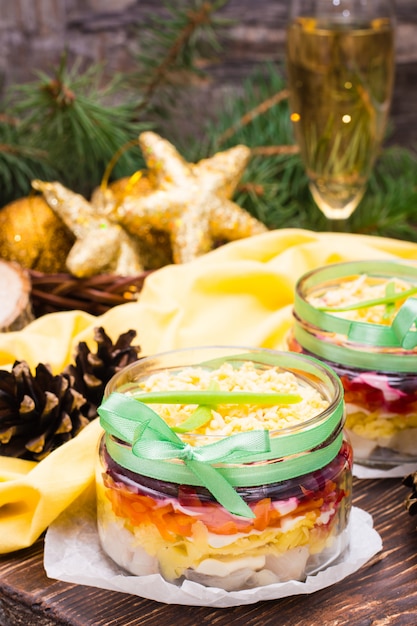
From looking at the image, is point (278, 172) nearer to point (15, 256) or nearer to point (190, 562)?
point (15, 256)

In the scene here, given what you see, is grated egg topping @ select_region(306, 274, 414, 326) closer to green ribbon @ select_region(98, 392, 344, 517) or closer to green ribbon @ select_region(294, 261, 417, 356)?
green ribbon @ select_region(294, 261, 417, 356)

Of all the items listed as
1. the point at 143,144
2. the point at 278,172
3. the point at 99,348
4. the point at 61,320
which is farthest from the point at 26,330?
the point at 278,172

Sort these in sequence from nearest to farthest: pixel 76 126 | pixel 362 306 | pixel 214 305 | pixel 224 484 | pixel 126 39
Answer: pixel 224 484
pixel 362 306
pixel 214 305
pixel 76 126
pixel 126 39

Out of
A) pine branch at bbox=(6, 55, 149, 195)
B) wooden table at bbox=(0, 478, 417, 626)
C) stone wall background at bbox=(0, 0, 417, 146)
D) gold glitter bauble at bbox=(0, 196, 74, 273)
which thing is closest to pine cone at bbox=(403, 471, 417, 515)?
wooden table at bbox=(0, 478, 417, 626)

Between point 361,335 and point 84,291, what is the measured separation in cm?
44

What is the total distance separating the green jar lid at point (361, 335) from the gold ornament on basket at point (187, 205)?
1.00 feet

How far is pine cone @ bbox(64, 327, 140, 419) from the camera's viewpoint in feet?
2.58

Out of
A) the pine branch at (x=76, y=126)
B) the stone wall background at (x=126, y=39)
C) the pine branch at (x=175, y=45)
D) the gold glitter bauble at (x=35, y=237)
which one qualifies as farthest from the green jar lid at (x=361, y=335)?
the stone wall background at (x=126, y=39)

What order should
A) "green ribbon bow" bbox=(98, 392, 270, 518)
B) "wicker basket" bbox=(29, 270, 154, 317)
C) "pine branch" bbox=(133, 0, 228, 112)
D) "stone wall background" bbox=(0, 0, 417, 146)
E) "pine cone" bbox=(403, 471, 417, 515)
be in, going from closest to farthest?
"green ribbon bow" bbox=(98, 392, 270, 518) → "pine cone" bbox=(403, 471, 417, 515) → "wicker basket" bbox=(29, 270, 154, 317) → "pine branch" bbox=(133, 0, 228, 112) → "stone wall background" bbox=(0, 0, 417, 146)

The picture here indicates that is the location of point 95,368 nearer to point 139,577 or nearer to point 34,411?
point 34,411

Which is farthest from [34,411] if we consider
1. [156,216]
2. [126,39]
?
[126,39]

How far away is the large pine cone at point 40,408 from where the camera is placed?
718 mm

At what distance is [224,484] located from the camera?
1.79 feet

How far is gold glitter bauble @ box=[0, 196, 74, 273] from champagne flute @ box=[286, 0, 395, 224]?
0.35 meters
